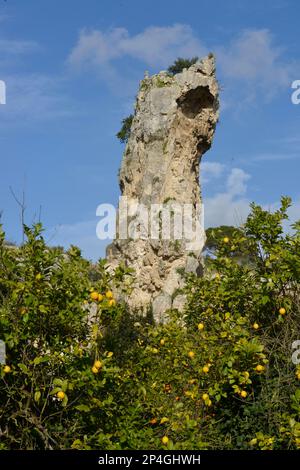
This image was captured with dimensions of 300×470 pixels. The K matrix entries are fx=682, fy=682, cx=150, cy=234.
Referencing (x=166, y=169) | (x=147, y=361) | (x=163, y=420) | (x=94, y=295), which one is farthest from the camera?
(x=166, y=169)

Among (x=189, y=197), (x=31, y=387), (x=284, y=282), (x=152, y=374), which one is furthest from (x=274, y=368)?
(x=189, y=197)

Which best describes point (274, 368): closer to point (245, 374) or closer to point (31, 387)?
point (245, 374)

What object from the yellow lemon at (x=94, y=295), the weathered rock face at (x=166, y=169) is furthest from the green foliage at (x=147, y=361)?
the weathered rock face at (x=166, y=169)

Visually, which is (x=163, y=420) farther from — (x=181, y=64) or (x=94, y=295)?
(x=181, y=64)

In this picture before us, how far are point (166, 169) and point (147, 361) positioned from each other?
105 ft

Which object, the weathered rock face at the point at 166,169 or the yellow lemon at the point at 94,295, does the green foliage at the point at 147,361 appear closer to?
the yellow lemon at the point at 94,295

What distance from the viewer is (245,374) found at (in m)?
6.23

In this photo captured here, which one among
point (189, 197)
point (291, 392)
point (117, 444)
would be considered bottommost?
point (117, 444)

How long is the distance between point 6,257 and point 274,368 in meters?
2.81

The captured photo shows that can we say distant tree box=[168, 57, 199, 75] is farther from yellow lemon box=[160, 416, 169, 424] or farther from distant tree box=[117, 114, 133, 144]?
yellow lemon box=[160, 416, 169, 424]

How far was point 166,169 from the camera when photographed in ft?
126

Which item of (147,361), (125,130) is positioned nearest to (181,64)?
(125,130)

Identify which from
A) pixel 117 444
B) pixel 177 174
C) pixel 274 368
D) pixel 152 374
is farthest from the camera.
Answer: pixel 177 174

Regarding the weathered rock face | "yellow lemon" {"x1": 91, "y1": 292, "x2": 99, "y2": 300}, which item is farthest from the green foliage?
the weathered rock face
